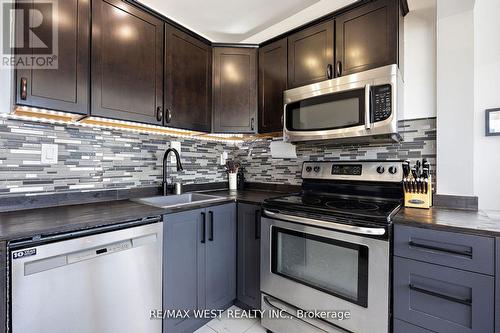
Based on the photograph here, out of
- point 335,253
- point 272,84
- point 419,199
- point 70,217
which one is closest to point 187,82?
point 272,84

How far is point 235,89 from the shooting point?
223 centimetres

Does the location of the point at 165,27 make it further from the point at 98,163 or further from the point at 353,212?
the point at 353,212

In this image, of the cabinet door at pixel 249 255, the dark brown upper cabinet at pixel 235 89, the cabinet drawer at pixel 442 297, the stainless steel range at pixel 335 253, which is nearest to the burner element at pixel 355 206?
→ the stainless steel range at pixel 335 253

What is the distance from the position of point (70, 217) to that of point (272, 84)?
69.6 inches

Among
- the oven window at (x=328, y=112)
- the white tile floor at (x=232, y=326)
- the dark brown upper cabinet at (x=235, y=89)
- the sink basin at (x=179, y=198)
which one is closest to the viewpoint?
the oven window at (x=328, y=112)

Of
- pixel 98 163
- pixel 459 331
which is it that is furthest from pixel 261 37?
pixel 459 331

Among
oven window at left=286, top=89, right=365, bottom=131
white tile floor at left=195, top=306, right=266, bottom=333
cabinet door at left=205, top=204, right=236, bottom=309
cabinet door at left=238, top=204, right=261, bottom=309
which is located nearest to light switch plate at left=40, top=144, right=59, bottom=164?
cabinet door at left=205, top=204, right=236, bottom=309

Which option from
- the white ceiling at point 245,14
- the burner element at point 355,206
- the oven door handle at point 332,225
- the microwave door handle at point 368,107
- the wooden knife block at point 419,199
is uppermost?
the white ceiling at point 245,14

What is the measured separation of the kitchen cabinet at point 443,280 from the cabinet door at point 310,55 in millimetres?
1235

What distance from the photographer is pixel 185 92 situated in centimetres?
197

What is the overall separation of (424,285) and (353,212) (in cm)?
46

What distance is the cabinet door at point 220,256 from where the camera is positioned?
5.78ft

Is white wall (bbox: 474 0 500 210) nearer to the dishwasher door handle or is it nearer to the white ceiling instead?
the white ceiling

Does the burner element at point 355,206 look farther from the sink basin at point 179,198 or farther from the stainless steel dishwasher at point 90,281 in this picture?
the stainless steel dishwasher at point 90,281
